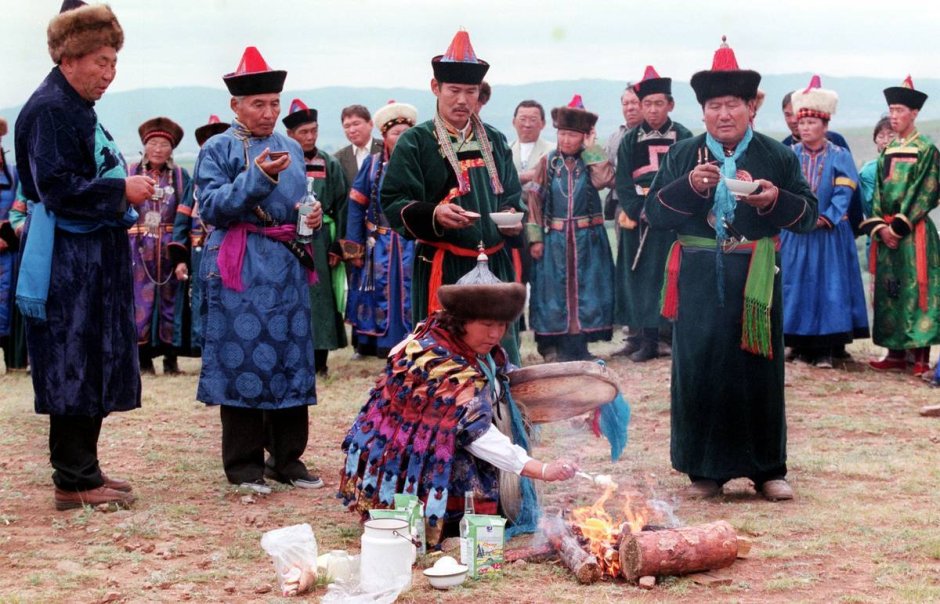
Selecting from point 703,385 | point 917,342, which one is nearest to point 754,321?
point 703,385

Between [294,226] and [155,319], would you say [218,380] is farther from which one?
[155,319]

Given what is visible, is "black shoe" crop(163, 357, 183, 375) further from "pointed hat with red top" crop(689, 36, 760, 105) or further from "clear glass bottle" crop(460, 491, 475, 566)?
"clear glass bottle" crop(460, 491, 475, 566)

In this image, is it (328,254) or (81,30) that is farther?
(328,254)

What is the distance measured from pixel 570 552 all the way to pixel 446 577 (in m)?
0.56

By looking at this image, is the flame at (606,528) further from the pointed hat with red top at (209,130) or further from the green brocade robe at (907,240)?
the green brocade robe at (907,240)

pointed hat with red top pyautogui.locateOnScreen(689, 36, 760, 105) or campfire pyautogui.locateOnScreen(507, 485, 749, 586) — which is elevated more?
pointed hat with red top pyautogui.locateOnScreen(689, 36, 760, 105)

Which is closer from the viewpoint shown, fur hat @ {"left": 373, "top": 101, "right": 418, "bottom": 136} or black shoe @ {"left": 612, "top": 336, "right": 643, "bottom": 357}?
fur hat @ {"left": 373, "top": 101, "right": 418, "bottom": 136}

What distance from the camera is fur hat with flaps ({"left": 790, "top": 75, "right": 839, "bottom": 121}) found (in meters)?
10.8

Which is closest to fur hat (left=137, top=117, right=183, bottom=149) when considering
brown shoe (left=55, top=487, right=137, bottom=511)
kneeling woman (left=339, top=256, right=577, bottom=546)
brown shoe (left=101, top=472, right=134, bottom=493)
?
brown shoe (left=101, top=472, right=134, bottom=493)

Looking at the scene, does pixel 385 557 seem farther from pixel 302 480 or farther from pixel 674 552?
pixel 302 480

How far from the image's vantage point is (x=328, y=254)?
11.3 meters

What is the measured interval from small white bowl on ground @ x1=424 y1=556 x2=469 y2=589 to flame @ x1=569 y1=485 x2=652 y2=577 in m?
0.57

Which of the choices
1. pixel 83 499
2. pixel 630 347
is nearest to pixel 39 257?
Answer: pixel 83 499

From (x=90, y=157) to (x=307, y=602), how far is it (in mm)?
2684
